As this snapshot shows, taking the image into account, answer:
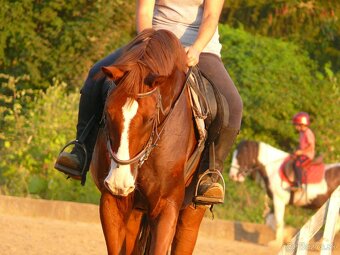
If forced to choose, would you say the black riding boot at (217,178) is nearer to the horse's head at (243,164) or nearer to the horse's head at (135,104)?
the horse's head at (135,104)

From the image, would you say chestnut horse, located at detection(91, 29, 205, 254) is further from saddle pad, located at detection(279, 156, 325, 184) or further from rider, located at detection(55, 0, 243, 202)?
saddle pad, located at detection(279, 156, 325, 184)

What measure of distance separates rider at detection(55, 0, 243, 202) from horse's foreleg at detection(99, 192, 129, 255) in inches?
27.8

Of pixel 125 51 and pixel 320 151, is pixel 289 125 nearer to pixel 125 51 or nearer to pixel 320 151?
pixel 320 151

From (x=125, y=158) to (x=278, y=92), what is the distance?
49.9 feet

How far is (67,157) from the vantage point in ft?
28.9

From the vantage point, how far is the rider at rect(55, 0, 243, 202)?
8.69m

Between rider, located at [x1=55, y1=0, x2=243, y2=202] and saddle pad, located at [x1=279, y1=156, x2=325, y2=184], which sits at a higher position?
rider, located at [x1=55, y1=0, x2=243, y2=202]

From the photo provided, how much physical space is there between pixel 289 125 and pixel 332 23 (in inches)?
222

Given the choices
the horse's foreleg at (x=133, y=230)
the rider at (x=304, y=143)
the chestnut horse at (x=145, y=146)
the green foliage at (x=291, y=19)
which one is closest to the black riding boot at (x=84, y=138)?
the chestnut horse at (x=145, y=146)

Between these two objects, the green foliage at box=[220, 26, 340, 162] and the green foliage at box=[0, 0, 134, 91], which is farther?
the green foliage at box=[0, 0, 134, 91]

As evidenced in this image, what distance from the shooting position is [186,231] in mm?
9180

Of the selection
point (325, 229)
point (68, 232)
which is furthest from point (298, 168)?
point (325, 229)

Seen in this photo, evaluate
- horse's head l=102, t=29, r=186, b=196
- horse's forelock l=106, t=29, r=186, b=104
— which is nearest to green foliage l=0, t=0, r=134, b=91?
horse's forelock l=106, t=29, r=186, b=104

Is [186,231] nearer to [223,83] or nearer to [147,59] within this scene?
[223,83]
